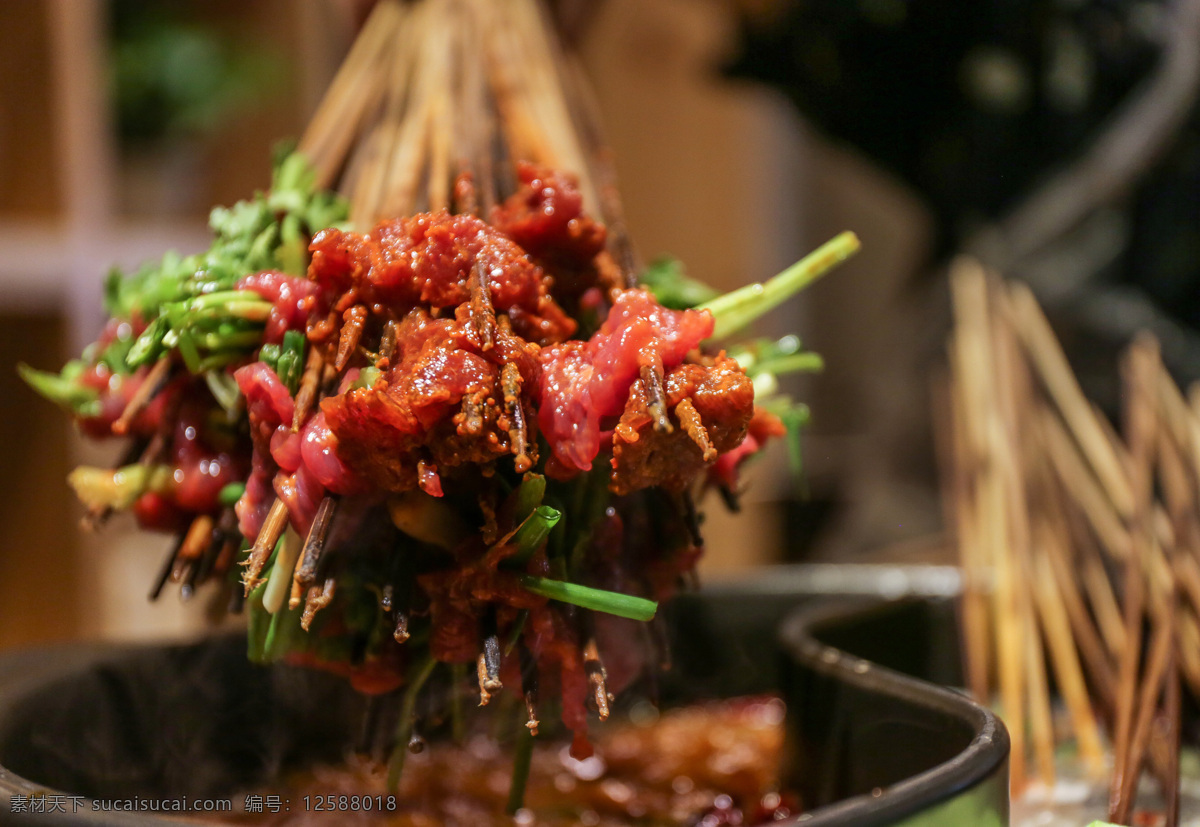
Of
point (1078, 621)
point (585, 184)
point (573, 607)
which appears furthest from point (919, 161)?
point (573, 607)

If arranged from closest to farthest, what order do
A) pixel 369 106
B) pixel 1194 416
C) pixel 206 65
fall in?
pixel 369 106 → pixel 1194 416 → pixel 206 65

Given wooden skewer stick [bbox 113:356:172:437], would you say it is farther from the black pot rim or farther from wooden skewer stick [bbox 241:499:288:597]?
the black pot rim

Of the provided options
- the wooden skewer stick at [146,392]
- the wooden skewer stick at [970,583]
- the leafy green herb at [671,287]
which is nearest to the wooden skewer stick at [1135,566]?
the wooden skewer stick at [970,583]

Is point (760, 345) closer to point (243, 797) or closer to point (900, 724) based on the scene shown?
point (900, 724)

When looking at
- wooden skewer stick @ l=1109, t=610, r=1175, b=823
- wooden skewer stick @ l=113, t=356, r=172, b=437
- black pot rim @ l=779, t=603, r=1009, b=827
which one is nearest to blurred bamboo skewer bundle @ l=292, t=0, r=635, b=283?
wooden skewer stick @ l=113, t=356, r=172, b=437

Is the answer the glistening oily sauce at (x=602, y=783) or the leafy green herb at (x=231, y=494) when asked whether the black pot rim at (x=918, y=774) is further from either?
the leafy green herb at (x=231, y=494)

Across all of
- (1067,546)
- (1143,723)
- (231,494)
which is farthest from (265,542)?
(1067,546)
